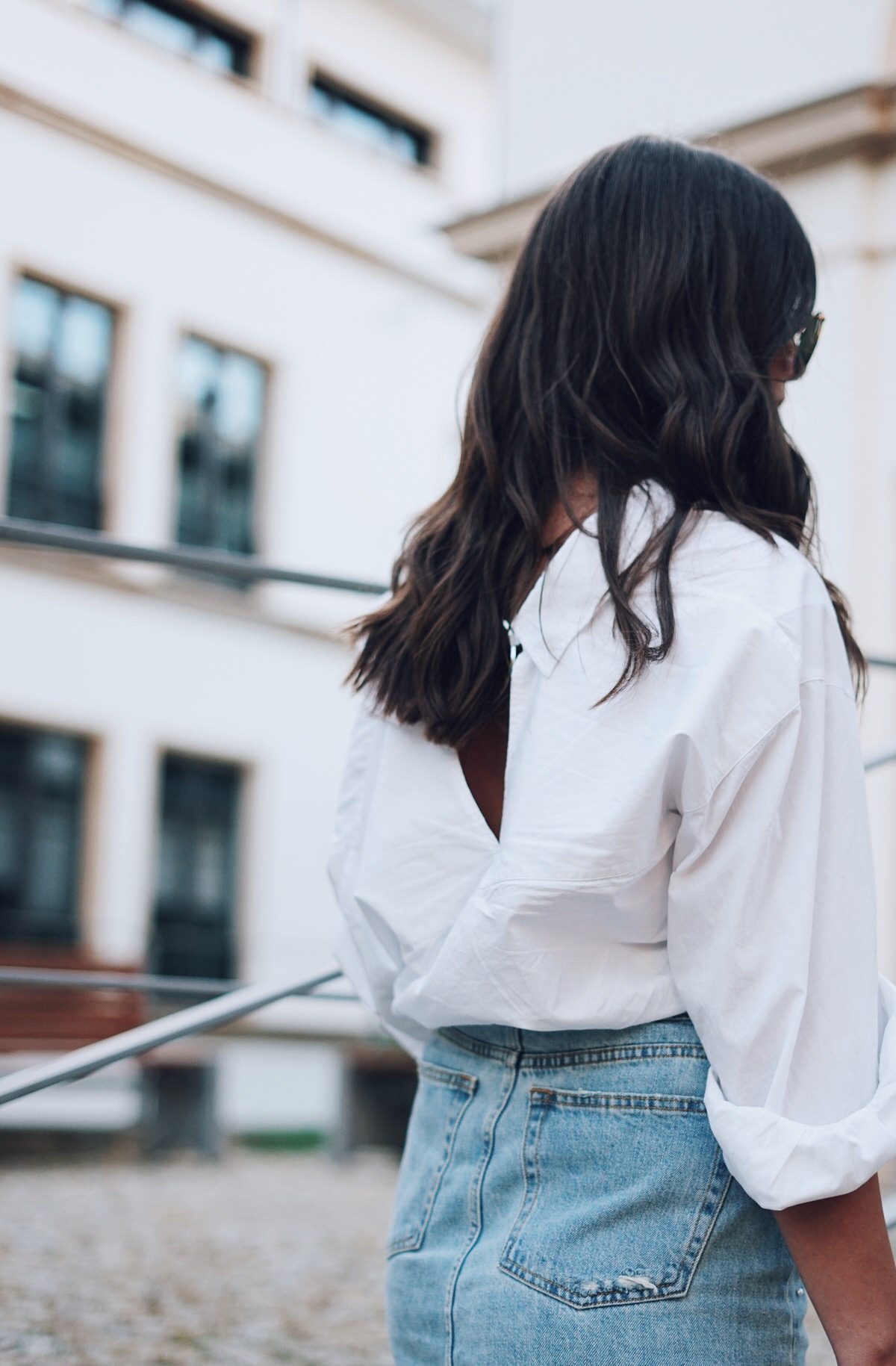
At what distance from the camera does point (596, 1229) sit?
1000mm

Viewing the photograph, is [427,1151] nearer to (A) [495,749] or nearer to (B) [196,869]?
(A) [495,749]

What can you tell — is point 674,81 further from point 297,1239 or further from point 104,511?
point 104,511

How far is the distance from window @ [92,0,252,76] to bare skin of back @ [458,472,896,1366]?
14576 millimetres

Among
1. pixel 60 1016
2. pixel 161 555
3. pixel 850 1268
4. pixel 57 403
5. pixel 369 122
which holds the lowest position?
pixel 60 1016

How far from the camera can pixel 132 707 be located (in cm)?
1366

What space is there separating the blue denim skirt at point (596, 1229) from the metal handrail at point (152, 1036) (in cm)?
93

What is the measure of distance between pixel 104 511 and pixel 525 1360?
43.4 feet

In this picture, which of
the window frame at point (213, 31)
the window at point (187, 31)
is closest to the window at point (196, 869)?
the window frame at point (213, 31)

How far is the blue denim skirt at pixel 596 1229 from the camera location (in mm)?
977

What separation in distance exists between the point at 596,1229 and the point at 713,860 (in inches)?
9.7

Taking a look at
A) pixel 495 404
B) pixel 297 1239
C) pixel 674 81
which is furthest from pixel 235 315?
pixel 495 404

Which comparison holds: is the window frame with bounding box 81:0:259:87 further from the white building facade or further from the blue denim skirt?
the blue denim skirt

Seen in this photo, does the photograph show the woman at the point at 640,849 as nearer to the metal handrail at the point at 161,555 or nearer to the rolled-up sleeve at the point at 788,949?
the rolled-up sleeve at the point at 788,949

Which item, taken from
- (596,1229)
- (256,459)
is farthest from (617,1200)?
(256,459)
